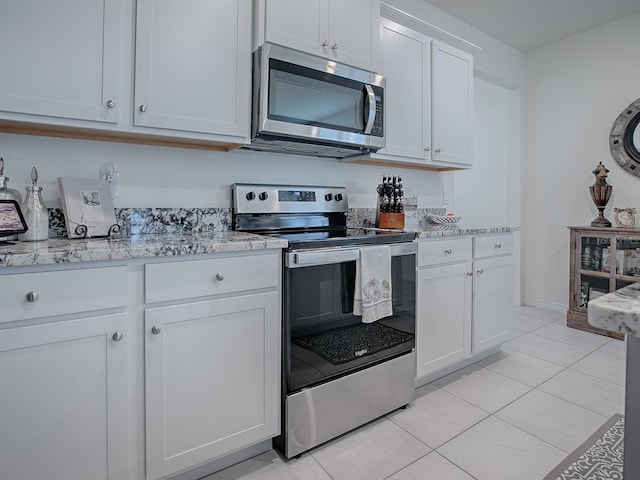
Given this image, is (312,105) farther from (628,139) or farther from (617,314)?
(628,139)

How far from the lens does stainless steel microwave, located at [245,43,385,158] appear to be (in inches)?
68.2

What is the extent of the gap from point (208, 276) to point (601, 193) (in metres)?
3.53

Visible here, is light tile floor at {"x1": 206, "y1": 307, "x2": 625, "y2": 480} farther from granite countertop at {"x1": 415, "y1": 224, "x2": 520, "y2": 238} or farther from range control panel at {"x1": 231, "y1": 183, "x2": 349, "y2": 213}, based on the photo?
range control panel at {"x1": 231, "y1": 183, "x2": 349, "y2": 213}

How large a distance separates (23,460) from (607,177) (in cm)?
433

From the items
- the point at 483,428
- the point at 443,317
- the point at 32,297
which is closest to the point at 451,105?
the point at 443,317

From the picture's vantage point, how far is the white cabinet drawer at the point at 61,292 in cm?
103

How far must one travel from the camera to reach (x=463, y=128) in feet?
9.12

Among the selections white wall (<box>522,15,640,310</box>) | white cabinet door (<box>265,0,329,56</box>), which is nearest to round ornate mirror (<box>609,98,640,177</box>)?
white wall (<box>522,15,640,310</box>)

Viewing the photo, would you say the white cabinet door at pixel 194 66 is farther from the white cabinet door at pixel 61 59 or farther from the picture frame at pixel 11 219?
the picture frame at pixel 11 219

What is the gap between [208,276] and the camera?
134 cm

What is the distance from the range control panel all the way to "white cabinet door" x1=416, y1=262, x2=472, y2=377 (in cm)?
71

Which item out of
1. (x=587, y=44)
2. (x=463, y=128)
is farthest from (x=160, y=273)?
(x=587, y=44)

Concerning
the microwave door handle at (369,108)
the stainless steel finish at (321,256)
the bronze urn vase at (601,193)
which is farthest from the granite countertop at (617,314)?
the bronze urn vase at (601,193)

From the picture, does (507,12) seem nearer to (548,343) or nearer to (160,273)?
(548,343)
